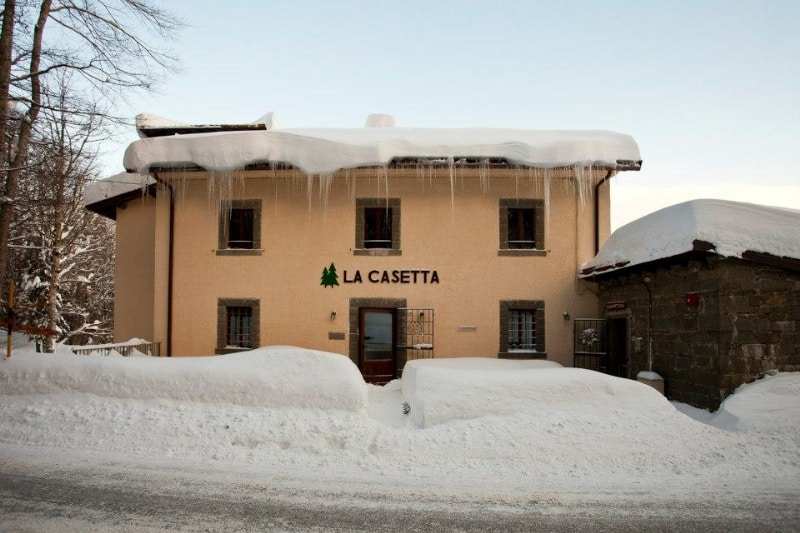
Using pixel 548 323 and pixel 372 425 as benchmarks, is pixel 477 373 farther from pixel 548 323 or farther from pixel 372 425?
pixel 548 323

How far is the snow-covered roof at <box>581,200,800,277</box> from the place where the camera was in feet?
31.7

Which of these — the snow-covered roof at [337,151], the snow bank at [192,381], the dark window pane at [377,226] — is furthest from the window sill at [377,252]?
the snow bank at [192,381]

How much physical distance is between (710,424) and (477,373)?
369cm

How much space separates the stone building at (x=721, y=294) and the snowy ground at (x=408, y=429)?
44 centimetres

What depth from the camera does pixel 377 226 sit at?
1475 centimetres

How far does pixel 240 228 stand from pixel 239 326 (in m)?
2.47

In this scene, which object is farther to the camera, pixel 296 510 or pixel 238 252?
pixel 238 252

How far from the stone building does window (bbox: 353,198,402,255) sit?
5.65 meters

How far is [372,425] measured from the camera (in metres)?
8.66

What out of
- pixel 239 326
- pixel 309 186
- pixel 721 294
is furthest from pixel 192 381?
pixel 721 294

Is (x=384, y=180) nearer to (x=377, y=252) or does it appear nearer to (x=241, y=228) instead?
(x=377, y=252)

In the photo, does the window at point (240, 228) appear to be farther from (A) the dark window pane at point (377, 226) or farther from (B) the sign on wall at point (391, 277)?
(A) the dark window pane at point (377, 226)

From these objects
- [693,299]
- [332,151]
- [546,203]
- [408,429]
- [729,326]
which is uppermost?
[332,151]

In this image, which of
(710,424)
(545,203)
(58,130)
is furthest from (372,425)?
(58,130)
